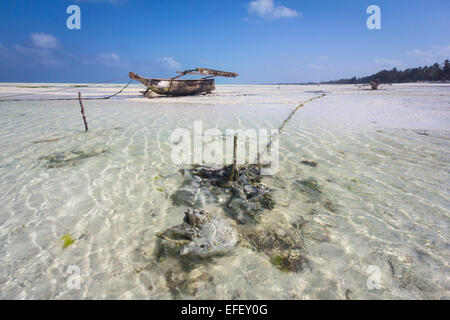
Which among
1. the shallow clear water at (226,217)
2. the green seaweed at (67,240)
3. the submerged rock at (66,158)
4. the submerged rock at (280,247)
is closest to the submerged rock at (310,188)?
the shallow clear water at (226,217)

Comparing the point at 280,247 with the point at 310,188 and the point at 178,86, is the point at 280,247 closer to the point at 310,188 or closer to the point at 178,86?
the point at 310,188

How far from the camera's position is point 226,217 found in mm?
3205

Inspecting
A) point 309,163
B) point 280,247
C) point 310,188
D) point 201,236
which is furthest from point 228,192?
point 309,163

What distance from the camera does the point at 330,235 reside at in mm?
2820

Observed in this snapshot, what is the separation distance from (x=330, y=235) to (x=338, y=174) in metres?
2.15

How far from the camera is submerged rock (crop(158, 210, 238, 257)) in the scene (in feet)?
8.32

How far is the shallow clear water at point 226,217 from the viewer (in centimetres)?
212

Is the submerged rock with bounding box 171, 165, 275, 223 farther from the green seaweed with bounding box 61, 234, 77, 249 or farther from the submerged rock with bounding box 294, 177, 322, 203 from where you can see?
the green seaweed with bounding box 61, 234, 77, 249

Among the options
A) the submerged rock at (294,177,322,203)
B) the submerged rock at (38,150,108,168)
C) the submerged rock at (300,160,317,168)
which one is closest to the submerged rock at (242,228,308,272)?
the submerged rock at (294,177,322,203)

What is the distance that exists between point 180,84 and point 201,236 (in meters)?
20.2
